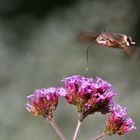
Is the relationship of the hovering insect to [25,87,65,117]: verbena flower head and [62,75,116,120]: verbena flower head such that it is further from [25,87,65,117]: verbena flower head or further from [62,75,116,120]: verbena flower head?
[25,87,65,117]: verbena flower head

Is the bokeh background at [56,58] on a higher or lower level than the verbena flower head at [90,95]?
higher

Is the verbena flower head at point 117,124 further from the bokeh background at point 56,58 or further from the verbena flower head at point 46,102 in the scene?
the bokeh background at point 56,58

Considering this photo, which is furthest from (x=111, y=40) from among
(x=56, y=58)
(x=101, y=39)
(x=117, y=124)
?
(x=56, y=58)

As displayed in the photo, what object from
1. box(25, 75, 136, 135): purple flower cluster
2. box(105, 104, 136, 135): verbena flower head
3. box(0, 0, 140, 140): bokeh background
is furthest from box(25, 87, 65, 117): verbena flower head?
box(0, 0, 140, 140): bokeh background

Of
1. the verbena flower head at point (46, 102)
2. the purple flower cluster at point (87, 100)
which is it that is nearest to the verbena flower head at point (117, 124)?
the purple flower cluster at point (87, 100)

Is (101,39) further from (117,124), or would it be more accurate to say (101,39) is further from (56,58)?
(56,58)

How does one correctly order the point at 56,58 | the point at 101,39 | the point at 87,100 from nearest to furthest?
the point at 87,100
the point at 101,39
the point at 56,58
